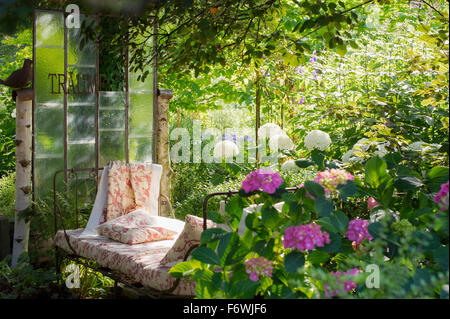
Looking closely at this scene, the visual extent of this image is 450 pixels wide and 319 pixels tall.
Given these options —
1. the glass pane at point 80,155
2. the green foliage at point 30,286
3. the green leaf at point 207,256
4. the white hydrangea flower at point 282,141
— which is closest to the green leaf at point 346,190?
the green leaf at point 207,256

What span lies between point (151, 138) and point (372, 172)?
403 cm

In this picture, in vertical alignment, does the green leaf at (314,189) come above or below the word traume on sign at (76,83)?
below

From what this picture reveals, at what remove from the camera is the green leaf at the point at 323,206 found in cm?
169

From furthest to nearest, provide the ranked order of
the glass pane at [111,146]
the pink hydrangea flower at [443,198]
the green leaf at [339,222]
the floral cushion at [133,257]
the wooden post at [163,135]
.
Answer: the wooden post at [163,135]
the glass pane at [111,146]
the floral cushion at [133,257]
the green leaf at [339,222]
the pink hydrangea flower at [443,198]

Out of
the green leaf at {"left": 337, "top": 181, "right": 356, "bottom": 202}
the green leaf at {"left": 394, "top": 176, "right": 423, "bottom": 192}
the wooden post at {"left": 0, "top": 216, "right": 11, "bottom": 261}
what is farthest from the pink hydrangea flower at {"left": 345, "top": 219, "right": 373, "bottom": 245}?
the wooden post at {"left": 0, "top": 216, "right": 11, "bottom": 261}

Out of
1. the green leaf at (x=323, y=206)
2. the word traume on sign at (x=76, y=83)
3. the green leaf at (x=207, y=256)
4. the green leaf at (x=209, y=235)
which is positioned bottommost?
the green leaf at (x=207, y=256)

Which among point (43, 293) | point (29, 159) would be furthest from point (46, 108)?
point (43, 293)

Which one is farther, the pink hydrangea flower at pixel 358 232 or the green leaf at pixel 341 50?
the green leaf at pixel 341 50

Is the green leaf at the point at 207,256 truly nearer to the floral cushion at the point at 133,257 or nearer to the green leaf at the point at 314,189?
the green leaf at the point at 314,189

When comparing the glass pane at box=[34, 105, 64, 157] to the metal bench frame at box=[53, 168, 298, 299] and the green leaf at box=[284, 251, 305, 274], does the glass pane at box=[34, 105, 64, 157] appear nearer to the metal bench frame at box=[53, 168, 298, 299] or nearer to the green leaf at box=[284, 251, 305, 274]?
the metal bench frame at box=[53, 168, 298, 299]

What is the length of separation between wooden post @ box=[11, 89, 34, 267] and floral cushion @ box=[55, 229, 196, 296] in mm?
457

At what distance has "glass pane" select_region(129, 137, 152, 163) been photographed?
18.3 ft

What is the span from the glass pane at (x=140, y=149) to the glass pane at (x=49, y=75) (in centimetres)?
83
